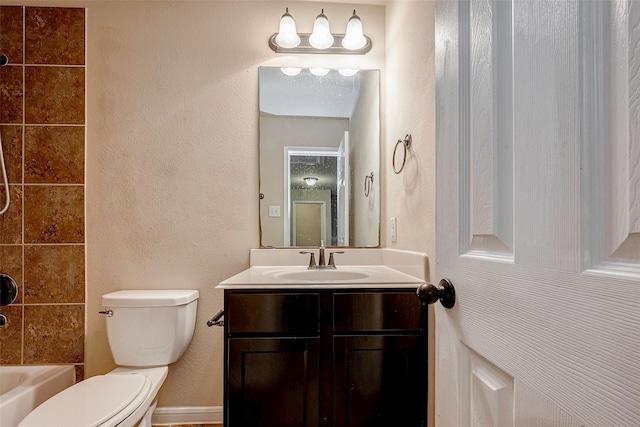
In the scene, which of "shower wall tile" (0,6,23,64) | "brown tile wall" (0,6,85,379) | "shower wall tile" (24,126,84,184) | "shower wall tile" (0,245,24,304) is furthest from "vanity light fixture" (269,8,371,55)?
"shower wall tile" (0,245,24,304)

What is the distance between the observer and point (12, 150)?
1.71m

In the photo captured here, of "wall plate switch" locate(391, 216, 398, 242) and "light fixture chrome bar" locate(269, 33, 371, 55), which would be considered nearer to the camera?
"wall plate switch" locate(391, 216, 398, 242)

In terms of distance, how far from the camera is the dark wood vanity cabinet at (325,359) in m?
1.17

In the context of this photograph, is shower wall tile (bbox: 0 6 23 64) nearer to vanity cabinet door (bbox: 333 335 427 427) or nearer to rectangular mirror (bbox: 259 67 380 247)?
rectangular mirror (bbox: 259 67 380 247)

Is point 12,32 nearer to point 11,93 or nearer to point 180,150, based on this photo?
point 11,93

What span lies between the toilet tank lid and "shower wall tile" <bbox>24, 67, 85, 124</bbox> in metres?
0.97

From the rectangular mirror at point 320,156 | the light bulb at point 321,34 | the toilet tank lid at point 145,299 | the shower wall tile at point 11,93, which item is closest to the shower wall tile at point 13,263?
the toilet tank lid at point 145,299

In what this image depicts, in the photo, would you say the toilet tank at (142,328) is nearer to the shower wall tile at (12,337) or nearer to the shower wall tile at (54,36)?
the shower wall tile at (12,337)

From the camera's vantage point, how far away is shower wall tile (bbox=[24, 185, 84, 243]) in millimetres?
1711

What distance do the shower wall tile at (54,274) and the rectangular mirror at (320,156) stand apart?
102 cm

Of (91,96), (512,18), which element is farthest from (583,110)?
(91,96)

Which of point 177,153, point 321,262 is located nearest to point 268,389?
point 321,262

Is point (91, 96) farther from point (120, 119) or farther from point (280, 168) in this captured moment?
point (280, 168)

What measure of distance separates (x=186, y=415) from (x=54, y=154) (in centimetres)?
157
